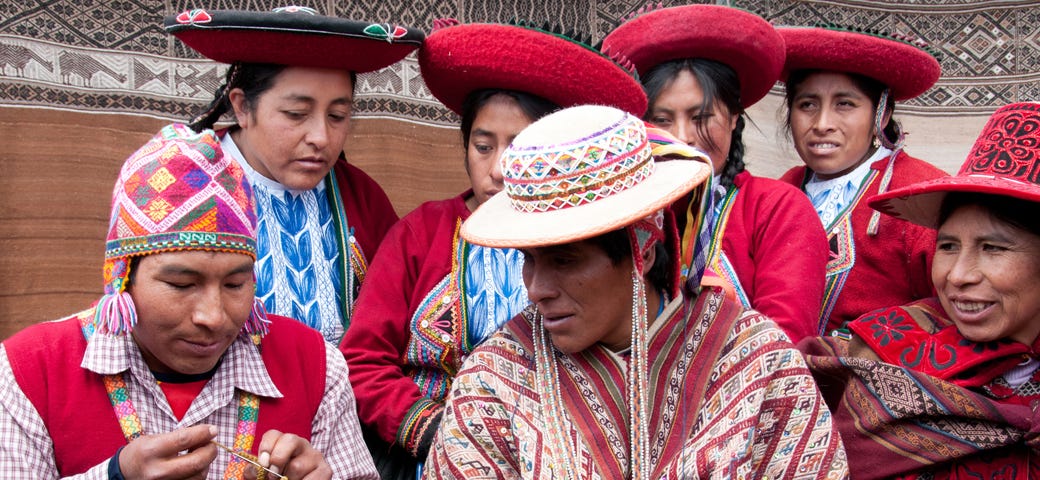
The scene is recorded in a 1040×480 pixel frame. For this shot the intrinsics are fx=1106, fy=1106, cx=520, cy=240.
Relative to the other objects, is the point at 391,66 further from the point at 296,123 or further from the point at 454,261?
the point at 454,261

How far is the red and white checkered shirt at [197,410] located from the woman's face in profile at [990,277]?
5.10ft

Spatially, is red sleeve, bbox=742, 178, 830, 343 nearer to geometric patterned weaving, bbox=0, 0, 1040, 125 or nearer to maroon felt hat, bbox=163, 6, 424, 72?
maroon felt hat, bbox=163, 6, 424, 72

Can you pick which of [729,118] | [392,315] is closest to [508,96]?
[392,315]

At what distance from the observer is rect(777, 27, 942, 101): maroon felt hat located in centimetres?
397

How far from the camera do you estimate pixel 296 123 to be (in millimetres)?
3422

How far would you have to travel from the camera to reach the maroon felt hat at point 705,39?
378 centimetres

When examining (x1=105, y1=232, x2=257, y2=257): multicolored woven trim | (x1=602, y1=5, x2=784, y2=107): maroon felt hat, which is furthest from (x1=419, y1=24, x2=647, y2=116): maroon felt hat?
(x1=105, y1=232, x2=257, y2=257): multicolored woven trim

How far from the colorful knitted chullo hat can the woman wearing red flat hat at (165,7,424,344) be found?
0.89m

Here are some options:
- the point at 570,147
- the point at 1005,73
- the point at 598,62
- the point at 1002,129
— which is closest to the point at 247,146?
the point at 598,62

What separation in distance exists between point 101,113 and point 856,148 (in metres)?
2.95

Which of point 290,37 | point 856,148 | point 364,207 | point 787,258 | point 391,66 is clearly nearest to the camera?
point 290,37

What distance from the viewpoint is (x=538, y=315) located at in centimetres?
264

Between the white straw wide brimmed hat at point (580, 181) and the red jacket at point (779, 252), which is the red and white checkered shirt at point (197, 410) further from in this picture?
the red jacket at point (779, 252)

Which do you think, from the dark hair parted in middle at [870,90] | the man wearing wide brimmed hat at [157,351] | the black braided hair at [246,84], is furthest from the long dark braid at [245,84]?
the dark hair parted in middle at [870,90]
